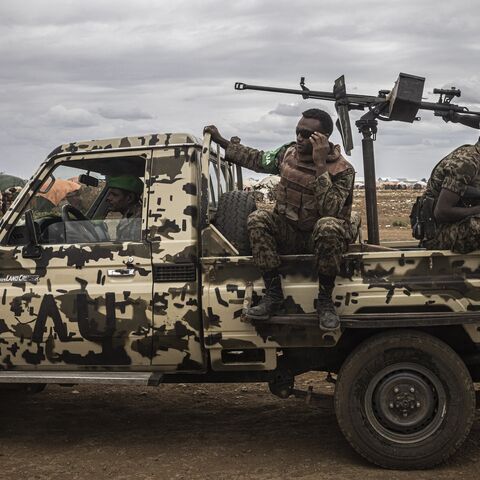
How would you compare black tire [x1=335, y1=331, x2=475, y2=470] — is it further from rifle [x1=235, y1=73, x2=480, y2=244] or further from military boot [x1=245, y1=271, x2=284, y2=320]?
rifle [x1=235, y1=73, x2=480, y2=244]

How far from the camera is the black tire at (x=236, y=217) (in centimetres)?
478

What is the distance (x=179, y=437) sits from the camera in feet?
17.2

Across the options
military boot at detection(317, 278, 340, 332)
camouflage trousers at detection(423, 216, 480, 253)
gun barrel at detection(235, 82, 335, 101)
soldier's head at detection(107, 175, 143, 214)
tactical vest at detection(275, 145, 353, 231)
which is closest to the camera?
military boot at detection(317, 278, 340, 332)

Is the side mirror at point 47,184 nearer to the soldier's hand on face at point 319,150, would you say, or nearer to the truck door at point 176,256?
the truck door at point 176,256

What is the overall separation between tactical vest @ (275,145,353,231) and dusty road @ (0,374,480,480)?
3.87ft

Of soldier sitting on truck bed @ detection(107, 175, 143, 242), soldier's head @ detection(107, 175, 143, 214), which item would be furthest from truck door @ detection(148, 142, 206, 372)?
soldier's head @ detection(107, 175, 143, 214)

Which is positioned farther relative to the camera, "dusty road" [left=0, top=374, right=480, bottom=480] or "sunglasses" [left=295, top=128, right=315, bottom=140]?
"sunglasses" [left=295, top=128, right=315, bottom=140]

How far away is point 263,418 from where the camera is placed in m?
5.68

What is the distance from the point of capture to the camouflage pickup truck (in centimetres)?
447

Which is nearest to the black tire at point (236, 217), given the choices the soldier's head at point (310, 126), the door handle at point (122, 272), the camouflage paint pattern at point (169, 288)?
the camouflage paint pattern at point (169, 288)

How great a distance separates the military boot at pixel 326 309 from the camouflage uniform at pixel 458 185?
2.55ft

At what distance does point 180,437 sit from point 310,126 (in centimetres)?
226

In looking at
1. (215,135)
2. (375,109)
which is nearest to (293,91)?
(375,109)

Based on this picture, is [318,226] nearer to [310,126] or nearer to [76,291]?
[310,126]
